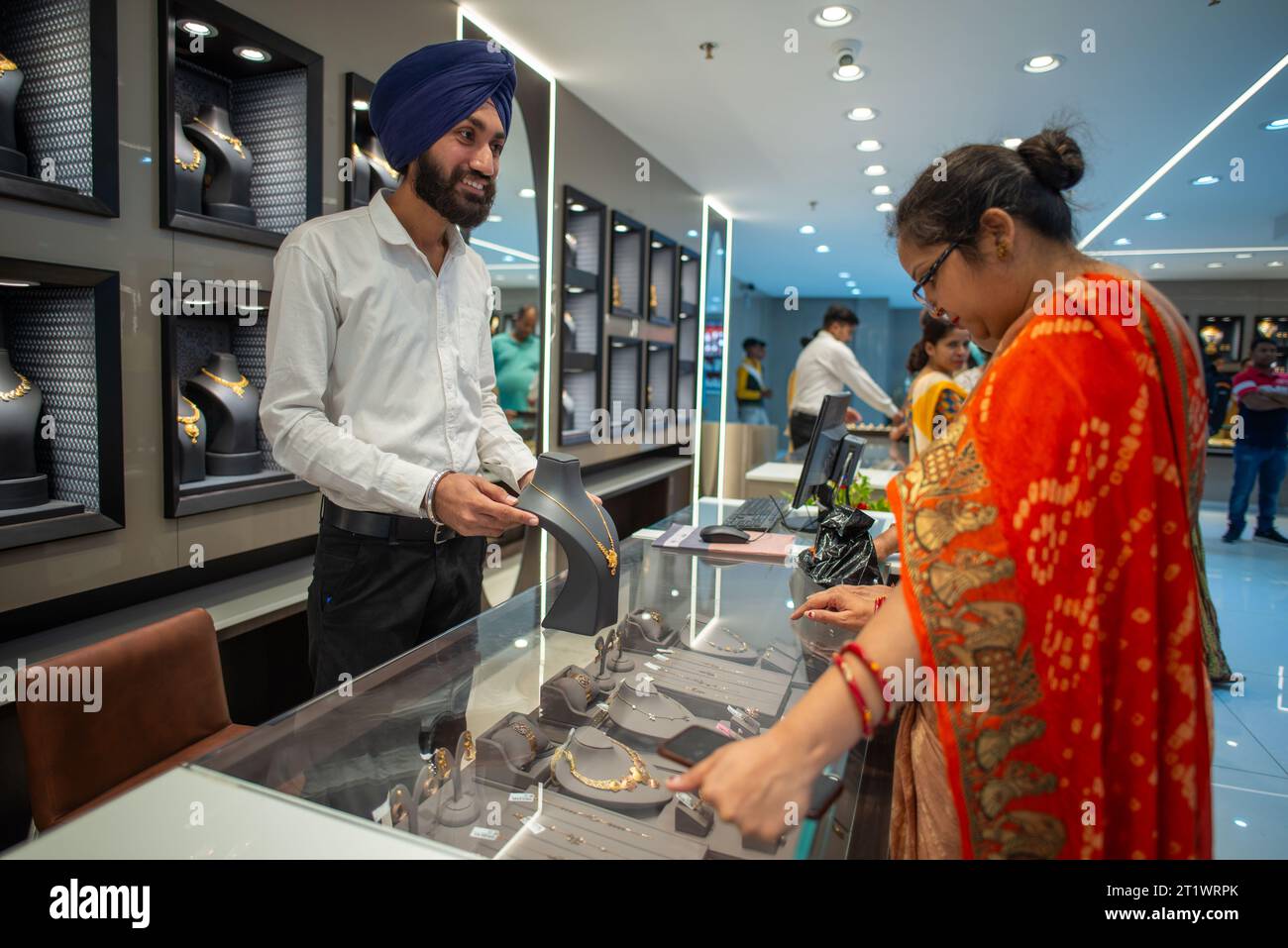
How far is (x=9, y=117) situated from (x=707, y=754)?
2.31m

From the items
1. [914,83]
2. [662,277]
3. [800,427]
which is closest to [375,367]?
[914,83]

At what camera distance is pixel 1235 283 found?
457 inches

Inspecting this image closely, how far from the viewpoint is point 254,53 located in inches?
102

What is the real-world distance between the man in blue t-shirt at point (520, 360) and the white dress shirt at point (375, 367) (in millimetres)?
2716

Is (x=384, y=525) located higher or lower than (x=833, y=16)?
lower

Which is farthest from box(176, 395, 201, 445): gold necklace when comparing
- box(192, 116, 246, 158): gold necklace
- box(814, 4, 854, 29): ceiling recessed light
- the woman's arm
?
box(814, 4, 854, 29): ceiling recessed light

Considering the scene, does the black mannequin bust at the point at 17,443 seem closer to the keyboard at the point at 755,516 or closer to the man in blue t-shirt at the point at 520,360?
the keyboard at the point at 755,516

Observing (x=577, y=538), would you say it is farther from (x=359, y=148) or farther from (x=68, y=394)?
(x=359, y=148)

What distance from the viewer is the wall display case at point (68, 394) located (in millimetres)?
2055

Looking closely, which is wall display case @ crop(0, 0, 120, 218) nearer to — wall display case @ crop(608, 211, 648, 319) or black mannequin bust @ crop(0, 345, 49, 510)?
black mannequin bust @ crop(0, 345, 49, 510)
